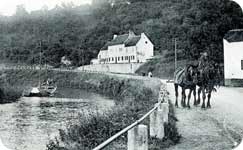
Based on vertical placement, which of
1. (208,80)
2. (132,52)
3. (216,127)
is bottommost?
(216,127)

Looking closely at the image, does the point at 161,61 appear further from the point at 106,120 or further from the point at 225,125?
the point at 106,120

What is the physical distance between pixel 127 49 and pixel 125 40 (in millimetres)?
586

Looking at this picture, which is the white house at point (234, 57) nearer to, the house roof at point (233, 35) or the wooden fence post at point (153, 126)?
the house roof at point (233, 35)

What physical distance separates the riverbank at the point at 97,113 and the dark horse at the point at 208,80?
0.75m

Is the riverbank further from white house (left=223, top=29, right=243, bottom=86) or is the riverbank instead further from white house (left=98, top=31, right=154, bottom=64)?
white house (left=223, top=29, right=243, bottom=86)

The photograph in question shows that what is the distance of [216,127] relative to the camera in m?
5.00

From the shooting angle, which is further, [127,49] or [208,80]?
[208,80]

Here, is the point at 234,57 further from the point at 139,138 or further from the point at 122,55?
the point at 122,55

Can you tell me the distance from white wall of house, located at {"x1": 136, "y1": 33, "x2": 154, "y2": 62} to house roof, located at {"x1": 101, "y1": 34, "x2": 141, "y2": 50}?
3.3 inches

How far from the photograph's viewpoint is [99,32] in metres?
5.37

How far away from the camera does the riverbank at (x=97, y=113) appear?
5193mm

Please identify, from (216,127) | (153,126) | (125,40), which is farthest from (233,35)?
(153,126)

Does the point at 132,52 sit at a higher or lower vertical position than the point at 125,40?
lower

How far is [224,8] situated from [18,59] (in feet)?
9.52
